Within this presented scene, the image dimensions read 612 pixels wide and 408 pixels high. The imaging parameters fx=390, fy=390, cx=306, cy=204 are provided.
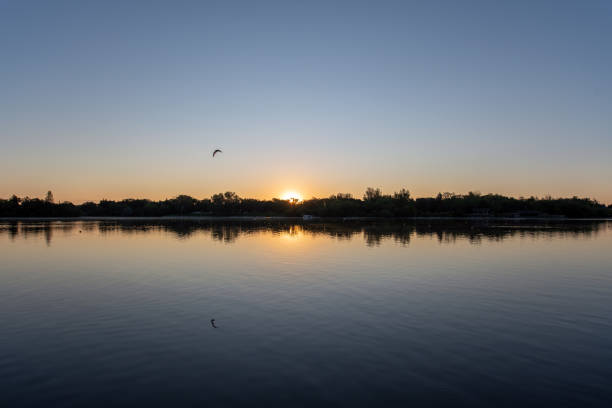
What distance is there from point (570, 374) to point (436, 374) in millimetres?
4042

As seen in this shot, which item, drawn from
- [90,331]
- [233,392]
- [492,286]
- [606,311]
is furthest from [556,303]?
[90,331]

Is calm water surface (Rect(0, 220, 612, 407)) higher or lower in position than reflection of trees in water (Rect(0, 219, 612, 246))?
lower

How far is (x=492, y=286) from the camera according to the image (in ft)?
81.2

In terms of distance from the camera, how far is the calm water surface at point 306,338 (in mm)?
10602

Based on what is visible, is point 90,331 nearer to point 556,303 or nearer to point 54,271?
point 54,271

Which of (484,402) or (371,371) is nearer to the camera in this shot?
(484,402)

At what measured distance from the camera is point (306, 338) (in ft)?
48.5

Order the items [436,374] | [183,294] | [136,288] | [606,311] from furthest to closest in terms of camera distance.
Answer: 1. [136,288]
2. [183,294]
3. [606,311]
4. [436,374]

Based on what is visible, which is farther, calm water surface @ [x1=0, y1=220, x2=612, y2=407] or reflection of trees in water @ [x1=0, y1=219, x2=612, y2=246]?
reflection of trees in water @ [x1=0, y1=219, x2=612, y2=246]

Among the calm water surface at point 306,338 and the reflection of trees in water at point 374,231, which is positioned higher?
the reflection of trees in water at point 374,231

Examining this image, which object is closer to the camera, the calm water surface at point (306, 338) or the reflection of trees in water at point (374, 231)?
the calm water surface at point (306, 338)

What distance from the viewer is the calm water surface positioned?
34.8 feet

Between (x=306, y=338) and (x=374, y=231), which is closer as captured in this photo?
(x=306, y=338)

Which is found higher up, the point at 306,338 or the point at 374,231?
the point at 374,231
